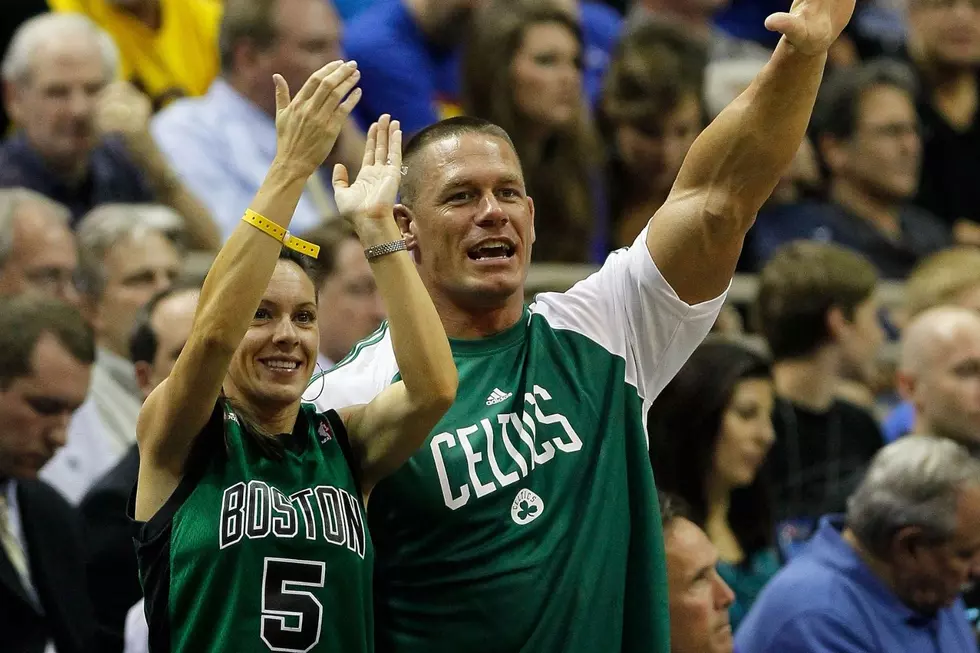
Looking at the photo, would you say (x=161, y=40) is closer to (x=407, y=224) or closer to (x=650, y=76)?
(x=650, y=76)

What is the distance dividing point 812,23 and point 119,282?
3003 mm

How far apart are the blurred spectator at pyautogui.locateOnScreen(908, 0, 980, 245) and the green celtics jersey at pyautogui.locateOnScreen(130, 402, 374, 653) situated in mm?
5988

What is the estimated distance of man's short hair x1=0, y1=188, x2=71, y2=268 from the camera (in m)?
5.59

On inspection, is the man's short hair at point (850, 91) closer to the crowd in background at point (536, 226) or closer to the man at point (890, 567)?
the crowd in background at point (536, 226)

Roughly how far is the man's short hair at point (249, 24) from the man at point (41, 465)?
204 cm

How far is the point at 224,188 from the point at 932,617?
3160 millimetres

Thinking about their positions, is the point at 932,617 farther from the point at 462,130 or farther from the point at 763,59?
the point at 763,59

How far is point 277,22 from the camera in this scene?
652 cm

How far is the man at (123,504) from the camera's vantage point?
466 cm

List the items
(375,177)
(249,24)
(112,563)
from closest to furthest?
1. (375,177)
2. (112,563)
3. (249,24)

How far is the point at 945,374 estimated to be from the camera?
237 inches

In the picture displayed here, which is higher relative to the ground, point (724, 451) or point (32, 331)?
point (32, 331)

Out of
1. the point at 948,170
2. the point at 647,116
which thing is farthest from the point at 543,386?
the point at 948,170

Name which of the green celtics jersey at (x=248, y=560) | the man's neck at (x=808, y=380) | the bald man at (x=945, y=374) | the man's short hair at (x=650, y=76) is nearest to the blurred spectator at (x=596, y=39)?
the man's short hair at (x=650, y=76)
